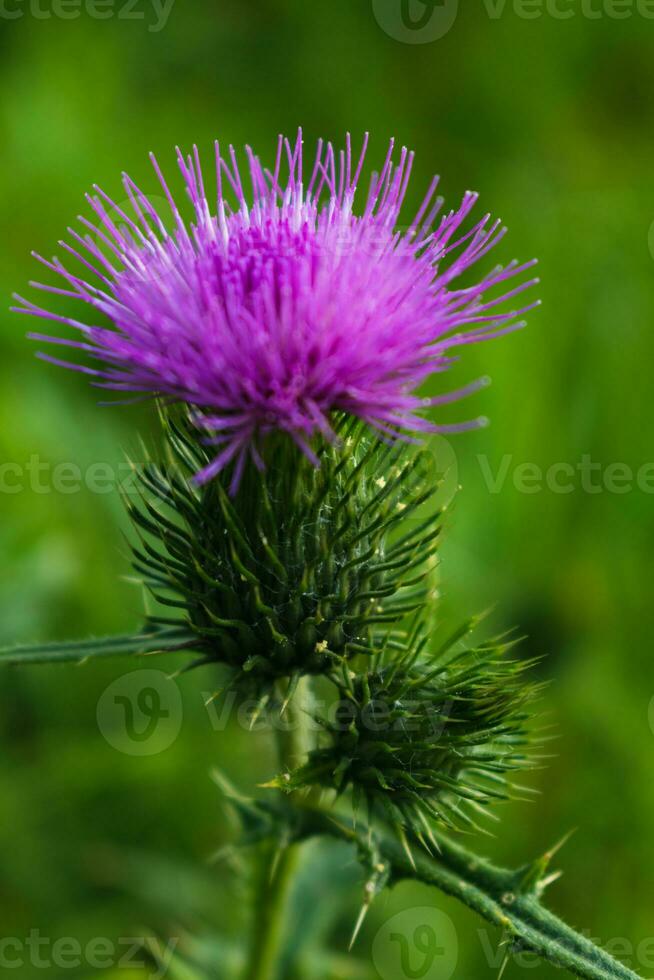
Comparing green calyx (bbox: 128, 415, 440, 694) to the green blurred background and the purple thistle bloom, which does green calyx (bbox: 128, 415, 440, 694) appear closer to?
the purple thistle bloom

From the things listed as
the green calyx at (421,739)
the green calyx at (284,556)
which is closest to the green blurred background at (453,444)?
the green calyx at (284,556)

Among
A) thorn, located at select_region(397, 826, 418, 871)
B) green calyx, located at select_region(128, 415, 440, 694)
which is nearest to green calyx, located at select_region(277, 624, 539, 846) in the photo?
thorn, located at select_region(397, 826, 418, 871)

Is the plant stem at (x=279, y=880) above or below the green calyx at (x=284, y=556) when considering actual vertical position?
below

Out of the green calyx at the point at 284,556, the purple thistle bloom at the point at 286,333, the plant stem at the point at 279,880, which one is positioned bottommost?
the plant stem at the point at 279,880

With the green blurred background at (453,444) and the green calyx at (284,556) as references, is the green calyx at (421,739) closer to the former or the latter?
the green calyx at (284,556)

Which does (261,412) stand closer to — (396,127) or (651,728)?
(651,728)

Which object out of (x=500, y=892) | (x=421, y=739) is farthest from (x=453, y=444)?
(x=500, y=892)
